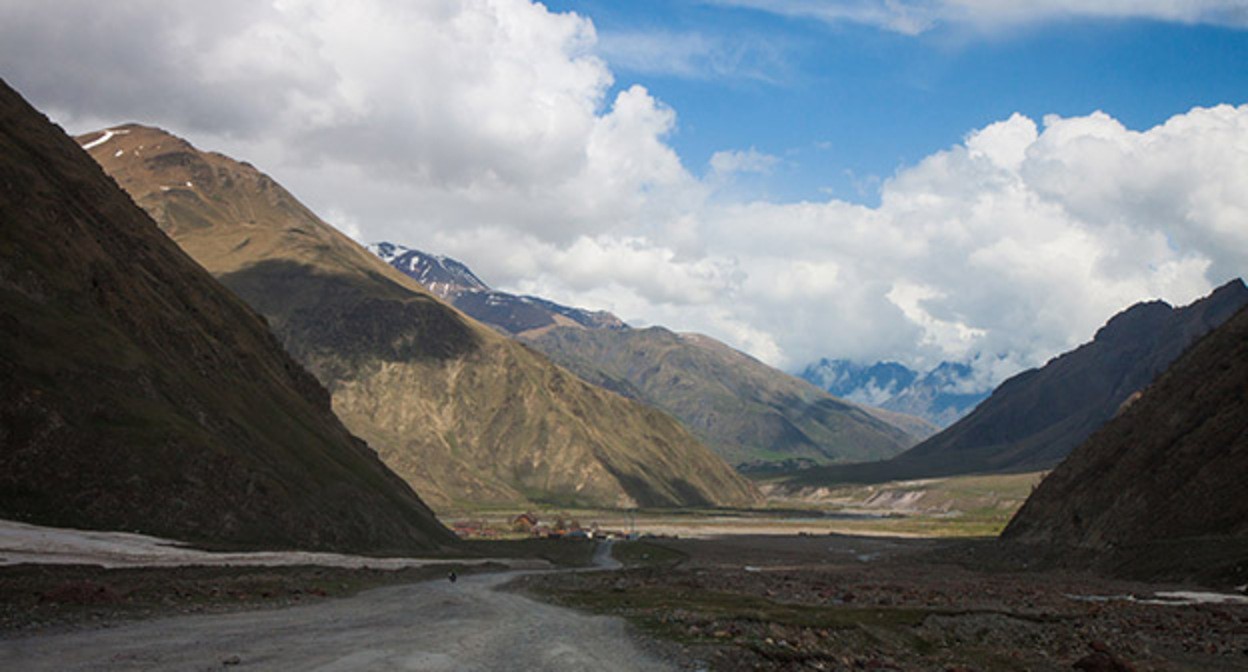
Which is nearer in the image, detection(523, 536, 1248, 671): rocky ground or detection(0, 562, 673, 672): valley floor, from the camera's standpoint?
detection(0, 562, 673, 672): valley floor

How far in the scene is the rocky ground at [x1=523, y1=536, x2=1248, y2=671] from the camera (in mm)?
34406

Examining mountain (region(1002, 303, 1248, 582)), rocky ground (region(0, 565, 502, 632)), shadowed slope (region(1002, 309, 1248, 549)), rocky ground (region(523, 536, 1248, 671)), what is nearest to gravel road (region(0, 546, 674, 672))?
rocky ground (region(0, 565, 502, 632))

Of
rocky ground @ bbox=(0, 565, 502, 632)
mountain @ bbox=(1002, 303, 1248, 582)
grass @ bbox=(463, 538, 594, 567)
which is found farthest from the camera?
grass @ bbox=(463, 538, 594, 567)

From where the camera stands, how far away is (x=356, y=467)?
4887 inches

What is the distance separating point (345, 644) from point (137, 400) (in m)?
62.9

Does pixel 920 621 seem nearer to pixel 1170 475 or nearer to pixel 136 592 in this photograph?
pixel 136 592

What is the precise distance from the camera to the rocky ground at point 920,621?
34.4 m

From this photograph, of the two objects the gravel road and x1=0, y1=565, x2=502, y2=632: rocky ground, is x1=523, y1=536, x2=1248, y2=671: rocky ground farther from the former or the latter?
x1=0, y1=565, x2=502, y2=632: rocky ground

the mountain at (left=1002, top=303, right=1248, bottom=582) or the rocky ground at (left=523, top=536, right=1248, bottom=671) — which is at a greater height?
the mountain at (left=1002, top=303, right=1248, bottom=582)

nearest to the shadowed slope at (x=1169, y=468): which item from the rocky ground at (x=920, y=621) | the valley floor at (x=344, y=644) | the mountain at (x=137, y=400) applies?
the rocky ground at (x=920, y=621)

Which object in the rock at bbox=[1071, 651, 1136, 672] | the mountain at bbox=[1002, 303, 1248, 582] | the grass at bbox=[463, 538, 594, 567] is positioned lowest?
the grass at bbox=[463, 538, 594, 567]

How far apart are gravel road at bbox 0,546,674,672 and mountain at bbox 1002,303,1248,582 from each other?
57.9 metres

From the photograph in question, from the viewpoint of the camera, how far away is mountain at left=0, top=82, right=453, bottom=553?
2852 inches

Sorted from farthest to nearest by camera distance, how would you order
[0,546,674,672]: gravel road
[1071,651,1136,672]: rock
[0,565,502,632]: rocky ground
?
[0,565,502,632]: rocky ground < [1071,651,1136,672]: rock < [0,546,674,672]: gravel road
